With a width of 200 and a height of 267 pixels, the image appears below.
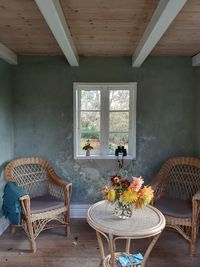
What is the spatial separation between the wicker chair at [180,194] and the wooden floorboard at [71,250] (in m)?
0.22

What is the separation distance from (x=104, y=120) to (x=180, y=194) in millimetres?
1513

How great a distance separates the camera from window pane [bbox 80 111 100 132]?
371 cm

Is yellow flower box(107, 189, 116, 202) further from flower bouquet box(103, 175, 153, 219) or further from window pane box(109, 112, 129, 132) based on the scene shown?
window pane box(109, 112, 129, 132)

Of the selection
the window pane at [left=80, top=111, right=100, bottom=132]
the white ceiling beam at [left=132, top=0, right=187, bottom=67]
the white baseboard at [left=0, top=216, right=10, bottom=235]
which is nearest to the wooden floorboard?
the white baseboard at [left=0, top=216, right=10, bottom=235]

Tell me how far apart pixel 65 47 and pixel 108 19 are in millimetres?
614

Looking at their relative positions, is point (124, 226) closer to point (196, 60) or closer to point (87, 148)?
point (87, 148)

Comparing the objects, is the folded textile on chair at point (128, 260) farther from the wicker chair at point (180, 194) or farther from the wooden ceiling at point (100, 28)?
the wooden ceiling at point (100, 28)

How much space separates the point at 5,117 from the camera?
3.32 metres

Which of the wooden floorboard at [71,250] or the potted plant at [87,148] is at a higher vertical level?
the potted plant at [87,148]

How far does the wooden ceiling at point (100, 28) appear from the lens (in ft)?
6.43

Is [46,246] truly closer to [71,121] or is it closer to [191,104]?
[71,121]

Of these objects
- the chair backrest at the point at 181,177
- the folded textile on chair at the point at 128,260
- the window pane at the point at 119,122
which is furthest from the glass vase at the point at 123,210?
the window pane at the point at 119,122

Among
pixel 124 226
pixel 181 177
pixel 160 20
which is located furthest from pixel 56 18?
pixel 181 177

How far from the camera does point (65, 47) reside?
2.63 metres
